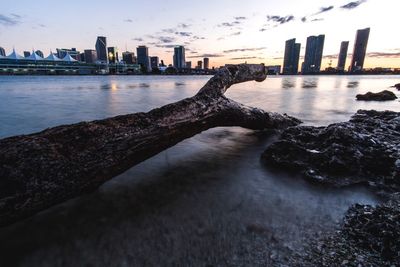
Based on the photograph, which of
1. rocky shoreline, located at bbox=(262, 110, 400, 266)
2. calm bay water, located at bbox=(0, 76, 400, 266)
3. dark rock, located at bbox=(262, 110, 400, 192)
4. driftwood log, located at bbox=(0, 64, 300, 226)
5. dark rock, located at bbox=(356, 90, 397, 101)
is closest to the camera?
rocky shoreline, located at bbox=(262, 110, 400, 266)

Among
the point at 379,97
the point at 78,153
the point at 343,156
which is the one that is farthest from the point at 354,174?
the point at 379,97

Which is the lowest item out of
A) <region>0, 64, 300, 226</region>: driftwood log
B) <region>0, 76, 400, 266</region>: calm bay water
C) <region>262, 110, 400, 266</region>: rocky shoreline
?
<region>0, 76, 400, 266</region>: calm bay water

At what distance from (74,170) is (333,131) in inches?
189

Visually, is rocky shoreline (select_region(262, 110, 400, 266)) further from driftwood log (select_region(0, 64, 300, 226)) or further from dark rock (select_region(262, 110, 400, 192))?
driftwood log (select_region(0, 64, 300, 226))

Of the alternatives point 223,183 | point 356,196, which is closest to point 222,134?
point 223,183

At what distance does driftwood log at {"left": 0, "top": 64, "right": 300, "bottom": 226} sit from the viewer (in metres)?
2.30

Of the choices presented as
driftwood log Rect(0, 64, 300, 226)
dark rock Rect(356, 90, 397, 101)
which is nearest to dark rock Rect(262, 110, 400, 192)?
driftwood log Rect(0, 64, 300, 226)

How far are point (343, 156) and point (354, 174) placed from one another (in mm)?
398

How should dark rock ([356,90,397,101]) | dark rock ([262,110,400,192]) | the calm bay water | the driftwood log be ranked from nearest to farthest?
1. the calm bay water
2. the driftwood log
3. dark rock ([262,110,400,192])
4. dark rock ([356,90,397,101])

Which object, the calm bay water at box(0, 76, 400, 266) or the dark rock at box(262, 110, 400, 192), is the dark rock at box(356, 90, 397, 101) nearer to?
the dark rock at box(262, 110, 400, 192)

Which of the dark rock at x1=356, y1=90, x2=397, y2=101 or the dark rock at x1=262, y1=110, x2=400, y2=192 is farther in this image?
the dark rock at x1=356, y1=90, x2=397, y2=101

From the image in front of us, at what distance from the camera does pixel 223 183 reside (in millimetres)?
3568

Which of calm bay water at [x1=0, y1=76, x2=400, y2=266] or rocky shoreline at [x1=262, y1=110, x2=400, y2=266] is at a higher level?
rocky shoreline at [x1=262, y1=110, x2=400, y2=266]

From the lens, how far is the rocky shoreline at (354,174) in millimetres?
2020
